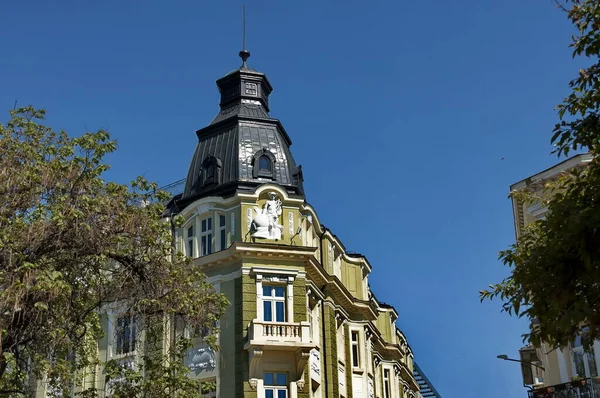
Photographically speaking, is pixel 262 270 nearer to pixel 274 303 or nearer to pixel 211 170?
pixel 274 303

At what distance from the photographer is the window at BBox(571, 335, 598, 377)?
103ft

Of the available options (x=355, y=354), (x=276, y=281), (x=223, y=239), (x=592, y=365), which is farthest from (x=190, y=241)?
(x=592, y=365)

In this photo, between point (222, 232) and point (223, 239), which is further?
point (222, 232)

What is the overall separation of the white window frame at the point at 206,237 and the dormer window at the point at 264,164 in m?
2.81

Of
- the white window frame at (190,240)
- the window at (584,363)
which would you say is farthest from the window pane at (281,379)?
the window at (584,363)

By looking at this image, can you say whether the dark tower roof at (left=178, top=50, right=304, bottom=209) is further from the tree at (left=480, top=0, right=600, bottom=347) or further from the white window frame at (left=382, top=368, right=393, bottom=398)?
the tree at (left=480, top=0, right=600, bottom=347)

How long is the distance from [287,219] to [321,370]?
257 inches

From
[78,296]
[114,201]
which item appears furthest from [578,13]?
[78,296]

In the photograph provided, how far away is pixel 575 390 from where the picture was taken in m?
28.4

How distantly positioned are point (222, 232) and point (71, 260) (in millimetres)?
17326

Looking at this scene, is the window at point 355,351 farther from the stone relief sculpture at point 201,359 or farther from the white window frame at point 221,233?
the stone relief sculpture at point 201,359

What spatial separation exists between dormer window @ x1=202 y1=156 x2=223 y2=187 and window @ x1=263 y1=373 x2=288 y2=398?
29.4ft

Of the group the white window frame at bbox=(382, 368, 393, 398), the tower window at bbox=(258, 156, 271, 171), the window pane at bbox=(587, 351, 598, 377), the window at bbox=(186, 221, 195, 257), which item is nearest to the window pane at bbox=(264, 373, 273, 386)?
the window at bbox=(186, 221, 195, 257)

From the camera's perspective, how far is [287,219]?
131 feet
